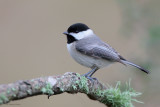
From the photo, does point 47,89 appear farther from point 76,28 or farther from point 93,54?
point 76,28

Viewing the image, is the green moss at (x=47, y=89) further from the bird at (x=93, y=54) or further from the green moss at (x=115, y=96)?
the bird at (x=93, y=54)

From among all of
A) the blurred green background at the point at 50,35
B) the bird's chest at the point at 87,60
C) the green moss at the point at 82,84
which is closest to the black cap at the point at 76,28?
the bird's chest at the point at 87,60

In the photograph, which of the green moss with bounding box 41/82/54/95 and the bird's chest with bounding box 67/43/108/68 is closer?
the green moss with bounding box 41/82/54/95

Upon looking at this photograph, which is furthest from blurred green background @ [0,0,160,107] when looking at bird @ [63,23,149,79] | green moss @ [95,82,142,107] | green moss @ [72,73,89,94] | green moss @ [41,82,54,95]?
green moss @ [41,82,54,95]

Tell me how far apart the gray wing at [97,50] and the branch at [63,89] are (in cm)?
65

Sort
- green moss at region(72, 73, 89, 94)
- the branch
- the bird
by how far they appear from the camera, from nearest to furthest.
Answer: the branch, green moss at region(72, 73, 89, 94), the bird

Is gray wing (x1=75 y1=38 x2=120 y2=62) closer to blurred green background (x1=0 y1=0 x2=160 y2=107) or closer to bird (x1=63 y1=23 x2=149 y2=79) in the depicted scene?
→ bird (x1=63 y1=23 x2=149 y2=79)

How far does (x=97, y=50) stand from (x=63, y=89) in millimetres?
1129

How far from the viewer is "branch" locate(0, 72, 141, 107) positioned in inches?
47.6

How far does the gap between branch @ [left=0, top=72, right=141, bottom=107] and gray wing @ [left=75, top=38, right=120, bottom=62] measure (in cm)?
65

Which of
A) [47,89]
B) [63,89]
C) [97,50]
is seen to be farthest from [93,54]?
[47,89]

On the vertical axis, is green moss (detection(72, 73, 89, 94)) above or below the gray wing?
below

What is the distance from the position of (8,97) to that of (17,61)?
125 inches

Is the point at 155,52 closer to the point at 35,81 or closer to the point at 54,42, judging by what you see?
the point at 35,81
